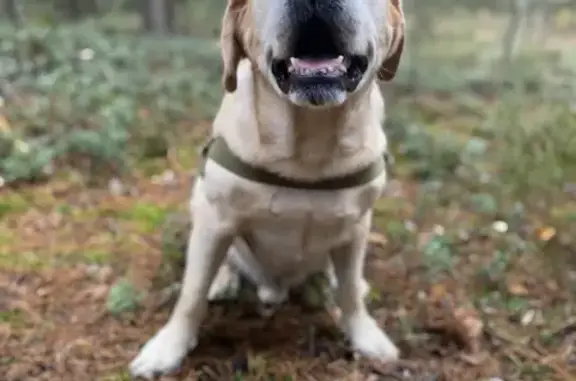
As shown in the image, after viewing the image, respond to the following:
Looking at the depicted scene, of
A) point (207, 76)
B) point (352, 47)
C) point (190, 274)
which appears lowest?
point (207, 76)

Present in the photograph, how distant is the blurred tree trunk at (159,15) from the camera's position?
630 cm

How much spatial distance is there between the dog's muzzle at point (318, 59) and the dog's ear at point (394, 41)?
193 millimetres

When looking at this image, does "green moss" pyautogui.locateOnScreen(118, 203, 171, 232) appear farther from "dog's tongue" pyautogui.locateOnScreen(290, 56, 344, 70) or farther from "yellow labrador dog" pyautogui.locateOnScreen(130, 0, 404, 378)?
"dog's tongue" pyautogui.locateOnScreen(290, 56, 344, 70)

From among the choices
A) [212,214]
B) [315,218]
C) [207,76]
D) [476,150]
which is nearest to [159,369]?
[212,214]

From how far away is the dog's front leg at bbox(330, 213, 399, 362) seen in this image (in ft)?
7.80

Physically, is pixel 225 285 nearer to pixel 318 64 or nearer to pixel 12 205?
pixel 318 64

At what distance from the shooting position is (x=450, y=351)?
2438mm

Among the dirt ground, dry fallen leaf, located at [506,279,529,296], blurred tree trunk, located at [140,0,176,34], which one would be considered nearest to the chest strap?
the dirt ground

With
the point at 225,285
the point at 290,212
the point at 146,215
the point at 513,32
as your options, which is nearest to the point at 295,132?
the point at 290,212

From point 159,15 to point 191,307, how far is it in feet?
14.6

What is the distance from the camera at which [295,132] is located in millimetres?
2025

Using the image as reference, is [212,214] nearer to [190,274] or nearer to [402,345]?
[190,274]

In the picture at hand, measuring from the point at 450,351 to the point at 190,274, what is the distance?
0.84 m

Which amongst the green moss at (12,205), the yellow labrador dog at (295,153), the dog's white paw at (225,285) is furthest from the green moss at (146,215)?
the yellow labrador dog at (295,153)
